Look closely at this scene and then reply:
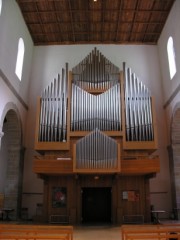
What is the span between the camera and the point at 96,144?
1224 centimetres

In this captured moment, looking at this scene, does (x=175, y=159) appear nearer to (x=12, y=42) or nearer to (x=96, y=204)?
(x=96, y=204)

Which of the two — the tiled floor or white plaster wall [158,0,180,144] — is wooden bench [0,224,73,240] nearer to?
the tiled floor

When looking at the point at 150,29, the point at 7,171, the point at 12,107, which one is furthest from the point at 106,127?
the point at 150,29

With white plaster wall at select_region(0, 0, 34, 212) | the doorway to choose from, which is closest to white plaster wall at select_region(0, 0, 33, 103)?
white plaster wall at select_region(0, 0, 34, 212)

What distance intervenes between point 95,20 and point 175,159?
343 inches

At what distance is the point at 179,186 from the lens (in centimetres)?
1452

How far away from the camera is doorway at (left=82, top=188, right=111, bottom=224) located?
14.4 m

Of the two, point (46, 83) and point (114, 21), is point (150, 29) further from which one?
point (46, 83)

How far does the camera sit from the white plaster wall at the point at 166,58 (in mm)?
13750

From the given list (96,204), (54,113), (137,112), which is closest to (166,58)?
(137,112)

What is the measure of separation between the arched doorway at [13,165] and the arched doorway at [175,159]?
804 centimetres

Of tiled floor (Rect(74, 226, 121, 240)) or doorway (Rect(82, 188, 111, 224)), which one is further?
doorway (Rect(82, 188, 111, 224))

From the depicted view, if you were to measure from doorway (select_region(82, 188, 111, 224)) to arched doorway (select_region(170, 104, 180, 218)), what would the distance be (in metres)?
3.38

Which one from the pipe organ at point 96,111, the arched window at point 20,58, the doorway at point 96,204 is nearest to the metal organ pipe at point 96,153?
the pipe organ at point 96,111
